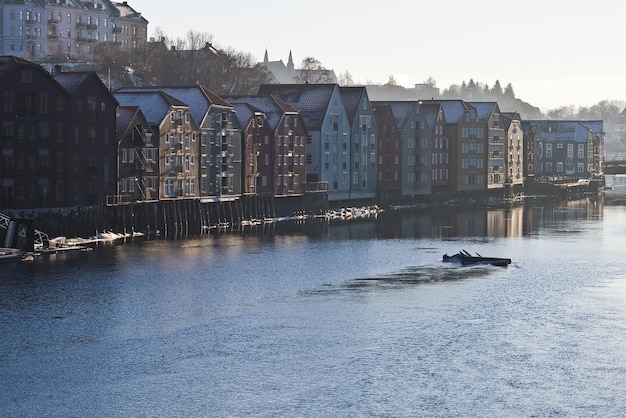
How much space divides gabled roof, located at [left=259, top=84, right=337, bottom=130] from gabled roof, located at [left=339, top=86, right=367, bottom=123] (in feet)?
23.6

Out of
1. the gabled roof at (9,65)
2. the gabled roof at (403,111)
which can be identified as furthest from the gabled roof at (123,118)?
the gabled roof at (403,111)

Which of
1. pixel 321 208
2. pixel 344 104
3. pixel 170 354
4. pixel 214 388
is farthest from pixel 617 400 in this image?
pixel 344 104

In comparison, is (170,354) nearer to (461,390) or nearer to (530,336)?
(461,390)

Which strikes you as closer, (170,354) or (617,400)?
(617,400)

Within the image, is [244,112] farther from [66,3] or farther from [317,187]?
[66,3]

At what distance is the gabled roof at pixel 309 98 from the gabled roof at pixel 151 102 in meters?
32.4

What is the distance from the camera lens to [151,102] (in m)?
107

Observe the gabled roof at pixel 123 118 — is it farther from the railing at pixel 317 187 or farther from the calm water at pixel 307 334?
the railing at pixel 317 187

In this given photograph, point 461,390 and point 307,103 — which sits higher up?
point 307,103

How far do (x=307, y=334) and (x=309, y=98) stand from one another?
86549mm

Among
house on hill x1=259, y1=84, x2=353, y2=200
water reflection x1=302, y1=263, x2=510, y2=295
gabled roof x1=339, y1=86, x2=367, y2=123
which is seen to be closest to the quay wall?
house on hill x1=259, y1=84, x2=353, y2=200

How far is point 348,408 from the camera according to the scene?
42.2 metres

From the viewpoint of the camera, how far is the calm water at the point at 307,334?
4341 centimetres

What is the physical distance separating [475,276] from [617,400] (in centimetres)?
3320
